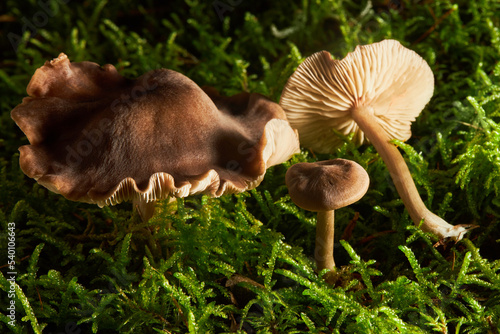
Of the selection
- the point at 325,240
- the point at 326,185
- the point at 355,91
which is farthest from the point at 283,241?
the point at 355,91

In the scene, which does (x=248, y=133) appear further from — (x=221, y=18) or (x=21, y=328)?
(x=221, y=18)

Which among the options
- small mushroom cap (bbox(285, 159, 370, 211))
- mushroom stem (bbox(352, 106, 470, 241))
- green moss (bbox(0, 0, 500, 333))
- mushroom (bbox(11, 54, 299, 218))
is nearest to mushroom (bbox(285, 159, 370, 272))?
small mushroom cap (bbox(285, 159, 370, 211))

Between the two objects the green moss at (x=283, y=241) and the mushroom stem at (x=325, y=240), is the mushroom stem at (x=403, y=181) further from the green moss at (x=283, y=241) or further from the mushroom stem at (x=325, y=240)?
the mushroom stem at (x=325, y=240)

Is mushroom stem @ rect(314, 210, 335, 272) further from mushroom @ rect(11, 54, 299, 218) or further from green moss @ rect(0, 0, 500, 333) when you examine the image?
mushroom @ rect(11, 54, 299, 218)

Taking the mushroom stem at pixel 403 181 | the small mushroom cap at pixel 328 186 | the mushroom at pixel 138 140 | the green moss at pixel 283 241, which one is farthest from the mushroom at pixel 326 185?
the mushroom stem at pixel 403 181

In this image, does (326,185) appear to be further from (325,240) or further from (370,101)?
(370,101)

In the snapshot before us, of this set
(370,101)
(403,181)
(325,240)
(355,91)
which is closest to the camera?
(325,240)

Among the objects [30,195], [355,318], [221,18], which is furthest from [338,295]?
[221,18]
